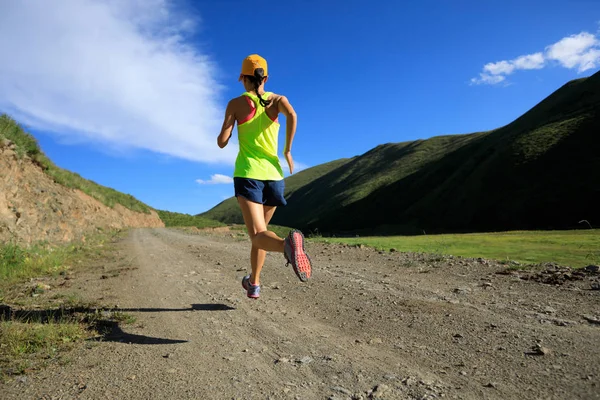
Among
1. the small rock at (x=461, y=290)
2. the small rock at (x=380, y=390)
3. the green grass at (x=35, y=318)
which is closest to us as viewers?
the small rock at (x=380, y=390)

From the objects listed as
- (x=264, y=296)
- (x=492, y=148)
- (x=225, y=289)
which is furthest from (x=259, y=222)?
(x=492, y=148)

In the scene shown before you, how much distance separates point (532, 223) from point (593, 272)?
48.5 meters

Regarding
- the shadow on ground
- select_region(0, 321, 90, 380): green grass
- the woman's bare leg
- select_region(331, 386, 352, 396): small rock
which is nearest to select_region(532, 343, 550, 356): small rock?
select_region(331, 386, 352, 396): small rock

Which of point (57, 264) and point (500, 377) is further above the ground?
point (57, 264)

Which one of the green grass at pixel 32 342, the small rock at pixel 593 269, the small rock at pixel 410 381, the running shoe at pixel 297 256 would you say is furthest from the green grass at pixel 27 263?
the small rock at pixel 593 269

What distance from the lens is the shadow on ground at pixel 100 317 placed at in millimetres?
3273

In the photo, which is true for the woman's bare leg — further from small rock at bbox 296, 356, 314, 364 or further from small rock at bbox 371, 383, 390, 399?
small rock at bbox 371, 383, 390, 399

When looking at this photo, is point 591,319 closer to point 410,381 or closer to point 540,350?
point 540,350

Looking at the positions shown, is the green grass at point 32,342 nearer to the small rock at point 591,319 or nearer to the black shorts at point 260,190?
the black shorts at point 260,190

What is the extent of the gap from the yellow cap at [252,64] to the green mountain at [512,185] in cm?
4626

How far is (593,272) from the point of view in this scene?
506cm

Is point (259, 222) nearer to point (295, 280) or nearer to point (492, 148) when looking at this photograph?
point (295, 280)

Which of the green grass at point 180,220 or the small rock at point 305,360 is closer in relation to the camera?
the small rock at point 305,360

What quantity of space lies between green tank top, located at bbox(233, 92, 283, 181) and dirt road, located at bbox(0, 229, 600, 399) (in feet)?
5.22
